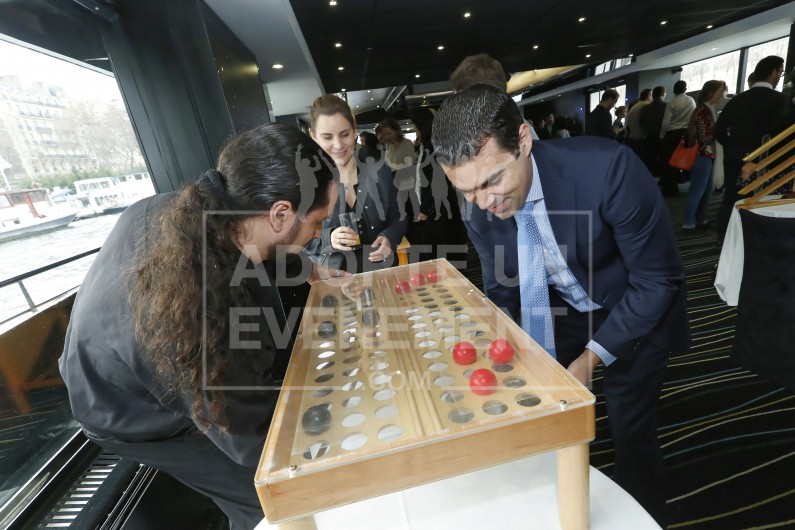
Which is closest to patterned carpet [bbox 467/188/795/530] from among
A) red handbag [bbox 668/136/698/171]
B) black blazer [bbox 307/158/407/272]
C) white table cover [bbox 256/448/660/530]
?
white table cover [bbox 256/448/660/530]

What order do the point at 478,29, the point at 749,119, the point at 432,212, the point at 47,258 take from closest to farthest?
the point at 47,258, the point at 749,119, the point at 432,212, the point at 478,29

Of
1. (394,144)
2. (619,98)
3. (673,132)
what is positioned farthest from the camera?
(619,98)

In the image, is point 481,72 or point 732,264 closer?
point 481,72

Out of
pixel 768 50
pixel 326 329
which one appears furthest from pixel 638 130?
pixel 326 329

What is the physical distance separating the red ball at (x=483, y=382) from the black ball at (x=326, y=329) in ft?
1.51

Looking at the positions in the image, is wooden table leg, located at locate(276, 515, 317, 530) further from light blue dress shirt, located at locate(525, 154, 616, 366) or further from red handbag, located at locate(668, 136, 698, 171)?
red handbag, located at locate(668, 136, 698, 171)

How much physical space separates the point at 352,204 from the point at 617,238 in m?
1.25

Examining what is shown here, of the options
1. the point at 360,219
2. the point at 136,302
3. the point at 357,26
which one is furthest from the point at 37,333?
the point at 357,26

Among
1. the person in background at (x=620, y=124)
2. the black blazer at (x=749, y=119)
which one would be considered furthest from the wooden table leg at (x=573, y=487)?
the person in background at (x=620, y=124)

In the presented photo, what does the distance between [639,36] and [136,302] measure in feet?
27.1

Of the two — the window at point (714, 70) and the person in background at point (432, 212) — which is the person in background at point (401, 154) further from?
the window at point (714, 70)

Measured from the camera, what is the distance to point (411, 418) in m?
0.68

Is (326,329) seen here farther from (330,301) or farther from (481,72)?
(481,72)

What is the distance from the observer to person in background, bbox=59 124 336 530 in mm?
746
